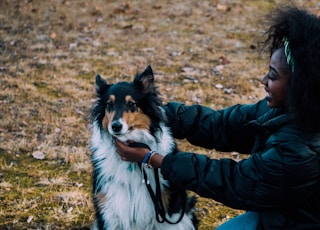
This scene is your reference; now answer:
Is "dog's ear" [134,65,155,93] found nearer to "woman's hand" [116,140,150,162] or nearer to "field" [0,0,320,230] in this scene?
"woman's hand" [116,140,150,162]

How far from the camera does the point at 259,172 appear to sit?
2.21 m

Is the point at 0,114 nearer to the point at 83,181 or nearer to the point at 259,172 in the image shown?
the point at 83,181

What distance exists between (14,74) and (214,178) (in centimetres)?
492

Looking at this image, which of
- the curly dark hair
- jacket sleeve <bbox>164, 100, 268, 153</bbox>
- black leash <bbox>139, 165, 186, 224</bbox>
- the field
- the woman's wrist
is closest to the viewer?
the curly dark hair

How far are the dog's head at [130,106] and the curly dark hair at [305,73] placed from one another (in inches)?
38.6

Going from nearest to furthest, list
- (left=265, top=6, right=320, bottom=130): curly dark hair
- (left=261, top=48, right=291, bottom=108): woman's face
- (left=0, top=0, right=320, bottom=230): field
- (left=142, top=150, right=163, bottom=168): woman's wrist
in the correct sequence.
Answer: (left=265, top=6, right=320, bottom=130): curly dark hair < (left=261, top=48, right=291, bottom=108): woman's face < (left=142, top=150, right=163, bottom=168): woman's wrist < (left=0, top=0, right=320, bottom=230): field

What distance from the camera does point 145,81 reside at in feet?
9.45

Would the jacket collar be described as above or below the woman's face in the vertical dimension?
below

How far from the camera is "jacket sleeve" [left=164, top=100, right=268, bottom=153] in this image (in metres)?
2.97

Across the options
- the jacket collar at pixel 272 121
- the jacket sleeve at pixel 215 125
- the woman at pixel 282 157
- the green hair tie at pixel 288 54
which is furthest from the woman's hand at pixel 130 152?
the green hair tie at pixel 288 54

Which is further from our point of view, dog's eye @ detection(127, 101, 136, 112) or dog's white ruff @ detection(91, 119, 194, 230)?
dog's white ruff @ detection(91, 119, 194, 230)

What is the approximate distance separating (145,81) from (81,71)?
4.16 metres

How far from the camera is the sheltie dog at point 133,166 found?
2828mm

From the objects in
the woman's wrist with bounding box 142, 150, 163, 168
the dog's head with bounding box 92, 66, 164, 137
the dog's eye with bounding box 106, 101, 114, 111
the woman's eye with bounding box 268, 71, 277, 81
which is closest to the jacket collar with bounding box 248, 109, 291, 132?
the woman's eye with bounding box 268, 71, 277, 81
